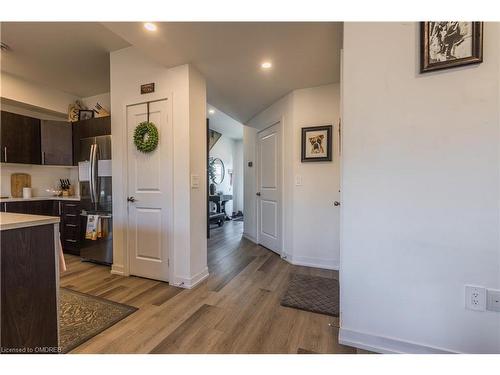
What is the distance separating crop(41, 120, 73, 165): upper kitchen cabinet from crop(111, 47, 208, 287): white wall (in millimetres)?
1306

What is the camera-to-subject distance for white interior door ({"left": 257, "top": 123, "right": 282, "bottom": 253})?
11.3 ft

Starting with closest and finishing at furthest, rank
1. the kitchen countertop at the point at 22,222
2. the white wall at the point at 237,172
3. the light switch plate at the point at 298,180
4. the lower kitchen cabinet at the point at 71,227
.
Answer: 1. the kitchen countertop at the point at 22,222
2. the light switch plate at the point at 298,180
3. the lower kitchen cabinet at the point at 71,227
4. the white wall at the point at 237,172

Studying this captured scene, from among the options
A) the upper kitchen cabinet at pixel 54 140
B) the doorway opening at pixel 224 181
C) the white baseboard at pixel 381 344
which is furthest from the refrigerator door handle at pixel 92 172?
the white baseboard at pixel 381 344

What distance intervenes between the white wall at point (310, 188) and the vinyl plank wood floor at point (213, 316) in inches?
11.8

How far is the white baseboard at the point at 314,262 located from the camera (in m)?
2.88

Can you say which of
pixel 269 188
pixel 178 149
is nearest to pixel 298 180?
pixel 269 188

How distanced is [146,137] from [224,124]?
3.68 m

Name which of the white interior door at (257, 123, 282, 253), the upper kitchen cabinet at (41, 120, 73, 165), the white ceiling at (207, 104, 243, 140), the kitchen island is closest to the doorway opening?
the white ceiling at (207, 104, 243, 140)

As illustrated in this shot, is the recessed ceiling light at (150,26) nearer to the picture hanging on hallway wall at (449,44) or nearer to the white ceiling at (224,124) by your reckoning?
the picture hanging on hallway wall at (449,44)

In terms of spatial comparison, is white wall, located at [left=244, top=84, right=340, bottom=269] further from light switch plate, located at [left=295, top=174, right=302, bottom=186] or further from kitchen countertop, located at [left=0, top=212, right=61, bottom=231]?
kitchen countertop, located at [left=0, top=212, right=61, bottom=231]

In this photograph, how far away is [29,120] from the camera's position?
325 centimetres
